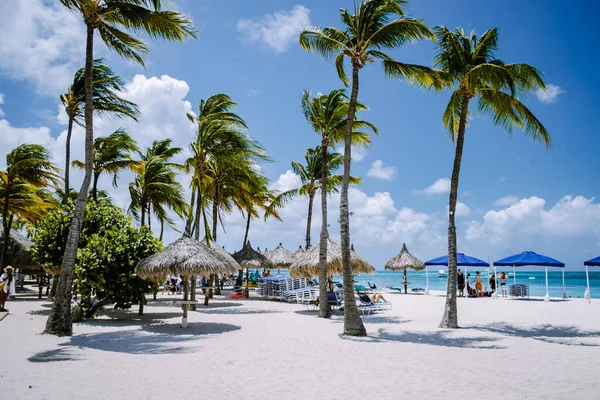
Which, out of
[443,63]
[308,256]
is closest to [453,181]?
[443,63]

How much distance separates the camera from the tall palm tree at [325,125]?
1420 cm

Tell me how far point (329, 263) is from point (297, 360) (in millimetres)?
9138

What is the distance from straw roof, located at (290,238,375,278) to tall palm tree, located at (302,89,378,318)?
227cm

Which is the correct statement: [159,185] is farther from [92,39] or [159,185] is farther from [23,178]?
[92,39]

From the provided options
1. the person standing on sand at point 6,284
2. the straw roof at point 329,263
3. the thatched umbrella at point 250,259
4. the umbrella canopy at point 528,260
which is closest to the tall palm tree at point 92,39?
the person standing on sand at point 6,284

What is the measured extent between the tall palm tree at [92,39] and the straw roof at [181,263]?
2075 mm

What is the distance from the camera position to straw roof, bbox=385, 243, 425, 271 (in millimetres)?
29297

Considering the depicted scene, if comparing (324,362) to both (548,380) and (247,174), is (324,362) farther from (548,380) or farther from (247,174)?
(247,174)

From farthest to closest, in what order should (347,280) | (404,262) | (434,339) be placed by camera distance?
(404,262) < (347,280) < (434,339)

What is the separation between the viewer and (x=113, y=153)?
1998 centimetres

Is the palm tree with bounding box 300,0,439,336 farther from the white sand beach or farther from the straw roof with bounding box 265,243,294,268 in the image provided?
the straw roof with bounding box 265,243,294,268

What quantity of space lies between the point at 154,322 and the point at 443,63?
11.4 meters

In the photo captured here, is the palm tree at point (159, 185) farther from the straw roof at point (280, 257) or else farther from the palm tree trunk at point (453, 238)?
the palm tree trunk at point (453, 238)

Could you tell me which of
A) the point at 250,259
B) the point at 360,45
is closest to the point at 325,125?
the point at 360,45
